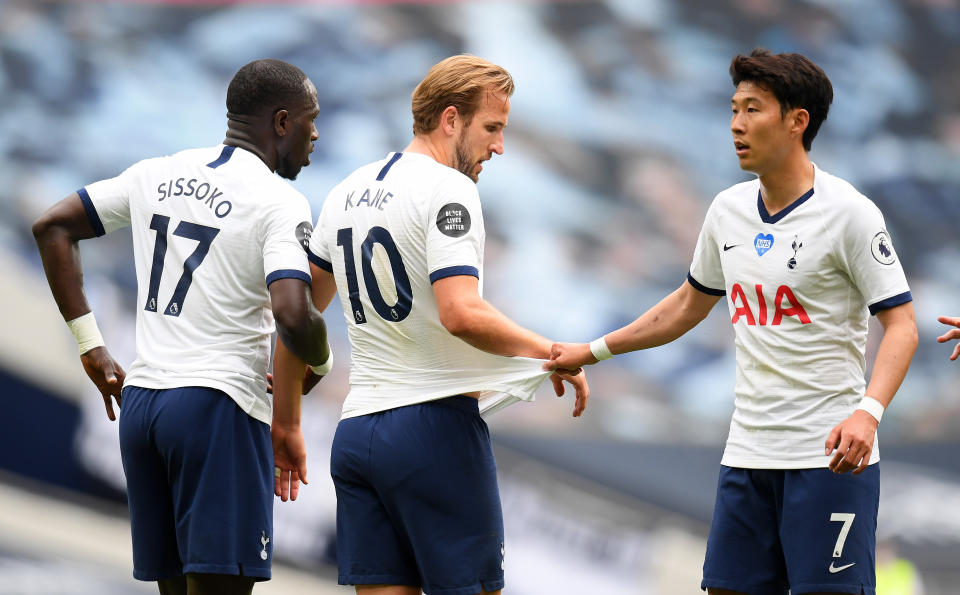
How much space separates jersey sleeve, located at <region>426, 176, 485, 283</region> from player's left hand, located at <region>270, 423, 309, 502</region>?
2.89 feet

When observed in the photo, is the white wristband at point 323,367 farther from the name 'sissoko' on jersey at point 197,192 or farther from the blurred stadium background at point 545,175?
the blurred stadium background at point 545,175

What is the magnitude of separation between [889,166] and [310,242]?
6937 mm

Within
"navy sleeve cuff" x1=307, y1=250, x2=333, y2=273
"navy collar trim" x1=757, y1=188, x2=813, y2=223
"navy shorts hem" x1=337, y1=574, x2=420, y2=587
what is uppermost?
"navy collar trim" x1=757, y1=188, x2=813, y2=223

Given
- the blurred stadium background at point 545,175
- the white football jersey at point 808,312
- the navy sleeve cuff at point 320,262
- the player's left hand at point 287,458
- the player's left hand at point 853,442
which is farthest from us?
the blurred stadium background at point 545,175

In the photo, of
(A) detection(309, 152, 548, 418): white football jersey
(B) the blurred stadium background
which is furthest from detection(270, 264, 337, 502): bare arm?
(B) the blurred stadium background

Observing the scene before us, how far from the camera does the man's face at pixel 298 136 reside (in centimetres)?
363

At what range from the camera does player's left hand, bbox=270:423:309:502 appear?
11.9 feet

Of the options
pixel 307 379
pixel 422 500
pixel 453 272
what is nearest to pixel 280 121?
pixel 307 379

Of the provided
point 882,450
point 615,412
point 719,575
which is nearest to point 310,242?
point 719,575

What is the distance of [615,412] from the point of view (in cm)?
875

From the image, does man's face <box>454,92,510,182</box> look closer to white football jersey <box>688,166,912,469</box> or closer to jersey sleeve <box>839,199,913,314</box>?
white football jersey <box>688,166,912,469</box>

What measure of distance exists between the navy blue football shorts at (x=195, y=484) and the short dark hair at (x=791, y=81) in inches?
72.7

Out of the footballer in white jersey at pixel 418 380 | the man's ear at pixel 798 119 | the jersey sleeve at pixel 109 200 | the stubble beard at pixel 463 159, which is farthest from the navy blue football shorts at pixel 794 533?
the jersey sleeve at pixel 109 200

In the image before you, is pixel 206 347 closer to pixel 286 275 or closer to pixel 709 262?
pixel 286 275
